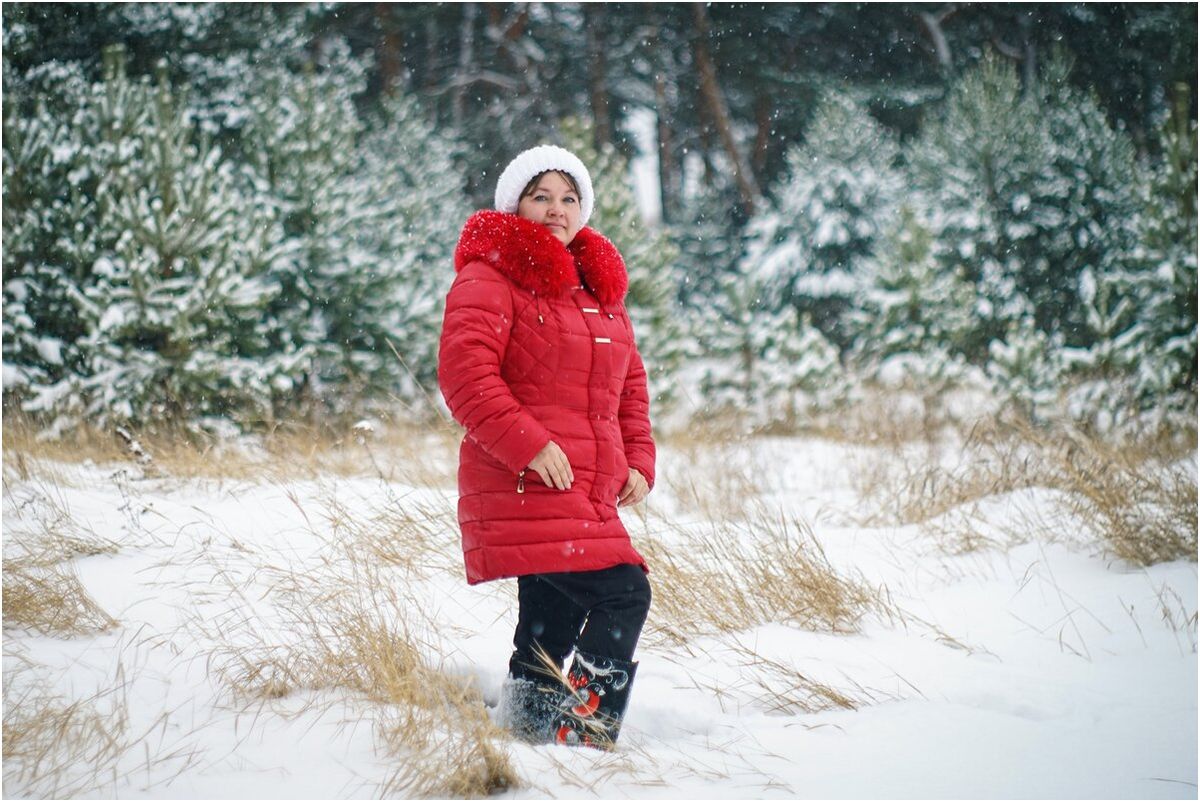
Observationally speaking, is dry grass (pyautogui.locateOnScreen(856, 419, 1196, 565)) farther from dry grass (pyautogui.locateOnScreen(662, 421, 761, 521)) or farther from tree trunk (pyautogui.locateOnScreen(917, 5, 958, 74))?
tree trunk (pyautogui.locateOnScreen(917, 5, 958, 74))

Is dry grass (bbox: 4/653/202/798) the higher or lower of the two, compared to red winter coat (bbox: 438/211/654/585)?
lower

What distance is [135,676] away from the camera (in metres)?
2.46

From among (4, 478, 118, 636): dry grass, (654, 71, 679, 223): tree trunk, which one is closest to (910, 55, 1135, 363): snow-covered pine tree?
(654, 71, 679, 223): tree trunk

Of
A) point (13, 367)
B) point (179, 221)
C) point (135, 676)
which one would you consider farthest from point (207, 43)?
point (135, 676)

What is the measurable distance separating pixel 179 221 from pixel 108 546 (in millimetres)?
4683

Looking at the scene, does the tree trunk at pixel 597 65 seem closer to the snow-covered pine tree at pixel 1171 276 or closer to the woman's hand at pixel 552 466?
the snow-covered pine tree at pixel 1171 276

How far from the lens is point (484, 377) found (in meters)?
2.03

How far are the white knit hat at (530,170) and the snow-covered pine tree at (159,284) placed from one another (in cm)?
528

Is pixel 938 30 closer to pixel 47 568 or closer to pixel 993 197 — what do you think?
pixel 993 197

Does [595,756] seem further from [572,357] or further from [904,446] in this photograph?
[904,446]

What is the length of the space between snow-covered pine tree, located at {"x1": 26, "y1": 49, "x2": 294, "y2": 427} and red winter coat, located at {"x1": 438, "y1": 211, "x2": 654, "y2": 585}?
5.48 meters

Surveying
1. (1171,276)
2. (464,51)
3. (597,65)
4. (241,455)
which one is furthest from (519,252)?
(464,51)

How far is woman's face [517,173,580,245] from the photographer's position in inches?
92.6

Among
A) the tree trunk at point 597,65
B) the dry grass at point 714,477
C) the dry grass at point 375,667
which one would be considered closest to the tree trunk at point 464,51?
the tree trunk at point 597,65
